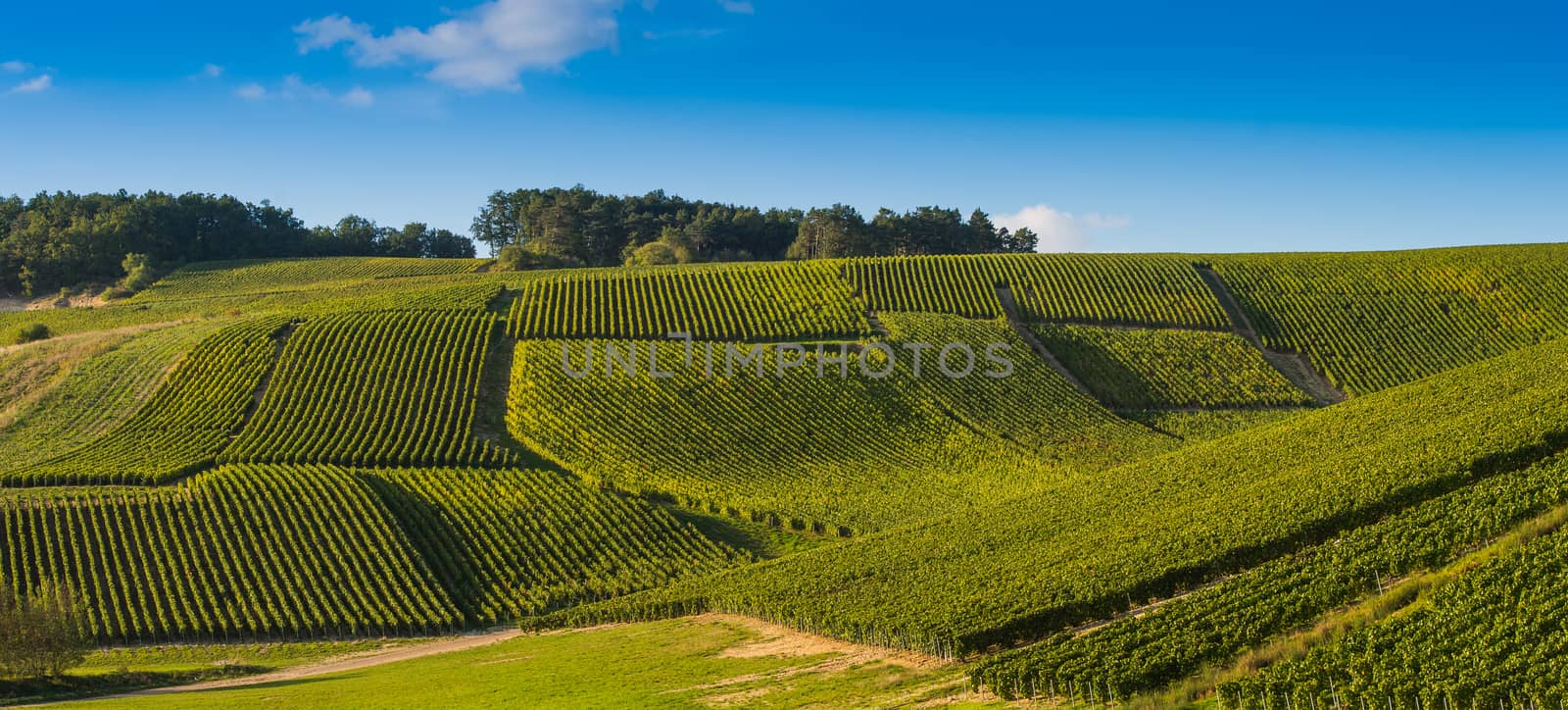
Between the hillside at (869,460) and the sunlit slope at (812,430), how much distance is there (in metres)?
0.29

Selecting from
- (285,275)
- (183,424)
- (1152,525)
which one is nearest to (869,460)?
(1152,525)

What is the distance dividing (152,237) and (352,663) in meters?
104

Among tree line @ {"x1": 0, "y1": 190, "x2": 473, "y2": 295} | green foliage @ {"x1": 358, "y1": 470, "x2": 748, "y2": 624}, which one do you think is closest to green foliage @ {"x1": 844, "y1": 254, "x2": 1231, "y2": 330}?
green foliage @ {"x1": 358, "y1": 470, "x2": 748, "y2": 624}

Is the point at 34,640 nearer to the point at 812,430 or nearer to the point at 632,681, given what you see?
the point at 632,681

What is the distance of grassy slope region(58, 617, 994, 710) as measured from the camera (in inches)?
1133

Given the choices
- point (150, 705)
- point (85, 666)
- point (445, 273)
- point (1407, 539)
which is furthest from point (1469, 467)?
point (445, 273)

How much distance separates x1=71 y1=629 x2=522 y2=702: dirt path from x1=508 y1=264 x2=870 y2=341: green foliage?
3715 centimetres

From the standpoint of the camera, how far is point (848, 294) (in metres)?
87.8

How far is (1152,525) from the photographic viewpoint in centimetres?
4097

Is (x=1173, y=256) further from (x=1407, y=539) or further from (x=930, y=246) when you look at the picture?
(x=1407, y=539)

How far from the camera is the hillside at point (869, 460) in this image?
30.0 meters

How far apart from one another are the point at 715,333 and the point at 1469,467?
50475mm

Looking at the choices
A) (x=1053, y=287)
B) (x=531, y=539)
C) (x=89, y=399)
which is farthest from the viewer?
(x=1053, y=287)

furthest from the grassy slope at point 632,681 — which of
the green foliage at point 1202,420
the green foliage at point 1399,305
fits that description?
the green foliage at point 1399,305
